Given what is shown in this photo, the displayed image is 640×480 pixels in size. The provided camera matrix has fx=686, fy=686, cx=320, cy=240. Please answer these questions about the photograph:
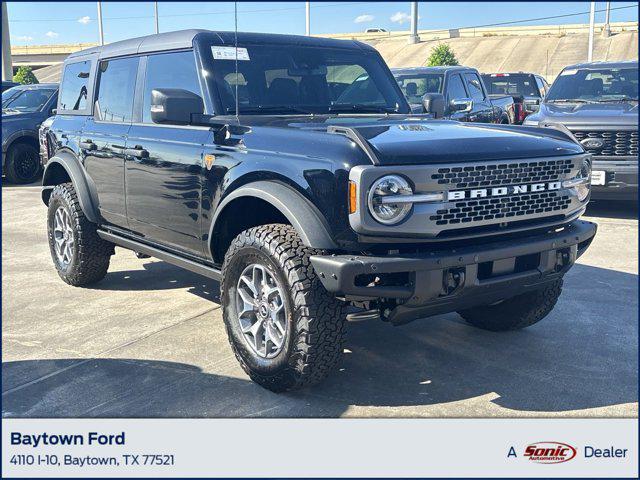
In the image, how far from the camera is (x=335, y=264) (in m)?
3.08

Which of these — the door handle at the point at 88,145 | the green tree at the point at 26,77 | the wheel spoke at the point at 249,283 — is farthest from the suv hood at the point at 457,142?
the green tree at the point at 26,77

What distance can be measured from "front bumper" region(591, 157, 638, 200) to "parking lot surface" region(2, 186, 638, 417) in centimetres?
250

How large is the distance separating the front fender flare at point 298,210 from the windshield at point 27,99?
11.2 metres

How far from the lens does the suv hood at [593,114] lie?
8289mm

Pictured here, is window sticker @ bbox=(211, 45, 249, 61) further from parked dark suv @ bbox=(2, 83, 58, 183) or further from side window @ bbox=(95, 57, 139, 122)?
parked dark suv @ bbox=(2, 83, 58, 183)

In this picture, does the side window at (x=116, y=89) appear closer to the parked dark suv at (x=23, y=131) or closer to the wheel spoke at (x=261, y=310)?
the wheel spoke at (x=261, y=310)

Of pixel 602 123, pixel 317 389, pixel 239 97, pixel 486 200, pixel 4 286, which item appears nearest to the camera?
pixel 486 200

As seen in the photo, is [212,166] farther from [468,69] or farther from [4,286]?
[468,69]

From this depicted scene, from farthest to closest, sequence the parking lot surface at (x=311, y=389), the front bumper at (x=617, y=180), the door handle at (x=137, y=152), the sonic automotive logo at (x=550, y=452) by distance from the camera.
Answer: the front bumper at (x=617, y=180)
the door handle at (x=137, y=152)
the parking lot surface at (x=311, y=389)
the sonic automotive logo at (x=550, y=452)

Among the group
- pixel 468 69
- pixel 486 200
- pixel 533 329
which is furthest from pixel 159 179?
pixel 468 69

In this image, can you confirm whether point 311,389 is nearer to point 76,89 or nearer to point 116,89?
point 116,89

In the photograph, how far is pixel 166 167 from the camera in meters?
4.37

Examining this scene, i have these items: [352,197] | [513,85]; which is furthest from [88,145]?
[513,85]

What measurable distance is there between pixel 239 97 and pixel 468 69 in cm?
788
